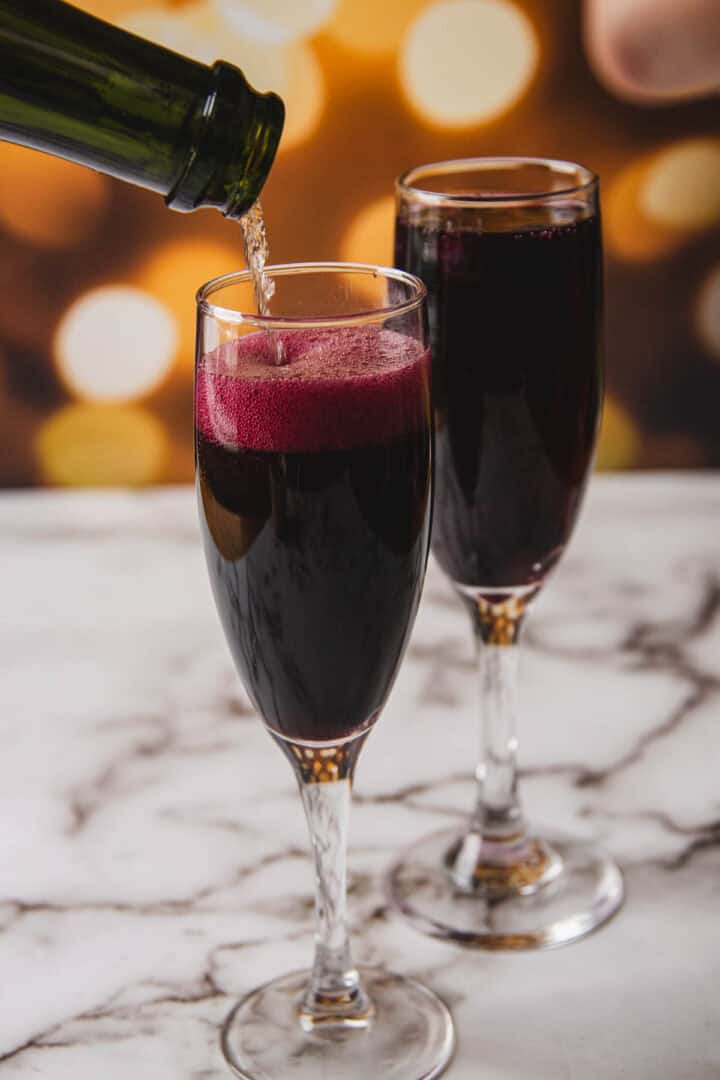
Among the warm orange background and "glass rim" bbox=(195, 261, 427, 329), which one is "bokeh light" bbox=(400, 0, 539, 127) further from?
"glass rim" bbox=(195, 261, 427, 329)

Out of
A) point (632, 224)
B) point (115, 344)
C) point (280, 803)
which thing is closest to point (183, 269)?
point (115, 344)

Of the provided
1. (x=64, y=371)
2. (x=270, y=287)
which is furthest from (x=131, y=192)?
(x=270, y=287)

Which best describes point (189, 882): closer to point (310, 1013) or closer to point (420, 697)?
point (310, 1013)

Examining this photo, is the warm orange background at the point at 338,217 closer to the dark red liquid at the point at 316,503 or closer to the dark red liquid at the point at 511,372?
the dark red liquid at the point at 511,372

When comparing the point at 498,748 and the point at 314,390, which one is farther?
the point at 498,748

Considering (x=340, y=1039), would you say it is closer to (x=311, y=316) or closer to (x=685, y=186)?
(x=311, y=316)

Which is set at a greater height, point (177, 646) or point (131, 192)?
point (131, 192)
